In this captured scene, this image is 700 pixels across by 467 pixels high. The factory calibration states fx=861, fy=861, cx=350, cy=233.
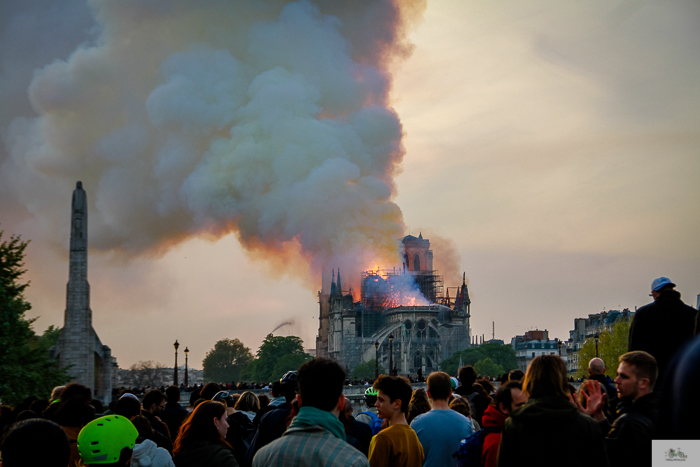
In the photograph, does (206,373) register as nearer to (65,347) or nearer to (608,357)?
(608,357)

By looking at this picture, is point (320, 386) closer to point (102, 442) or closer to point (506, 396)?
point (102, 442)

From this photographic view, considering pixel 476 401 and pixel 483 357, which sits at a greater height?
pixel 483 357

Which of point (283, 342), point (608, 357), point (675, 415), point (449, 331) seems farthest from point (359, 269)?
point (675, 415)

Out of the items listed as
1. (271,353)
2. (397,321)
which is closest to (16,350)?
(397,321)

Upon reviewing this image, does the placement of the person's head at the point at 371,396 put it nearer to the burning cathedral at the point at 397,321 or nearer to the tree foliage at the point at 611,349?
the tree foliage at the point at 611,349

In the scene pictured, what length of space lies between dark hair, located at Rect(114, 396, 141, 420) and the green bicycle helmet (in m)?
3.37

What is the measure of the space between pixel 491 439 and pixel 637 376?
159cm

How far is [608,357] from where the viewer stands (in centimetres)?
7612

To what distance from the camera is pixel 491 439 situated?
7242mm

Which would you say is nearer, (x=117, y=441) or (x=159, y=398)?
(x=117, y=441)

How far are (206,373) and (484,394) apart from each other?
552ft

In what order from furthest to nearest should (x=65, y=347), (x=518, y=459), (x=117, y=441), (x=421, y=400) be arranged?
(x=65, y=347) < (x=421, y=400) < (x=117, y=441) < (x=518, y=459)

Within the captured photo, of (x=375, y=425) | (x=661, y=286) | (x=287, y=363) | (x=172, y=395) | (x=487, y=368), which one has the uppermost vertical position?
(x=661, y=286)

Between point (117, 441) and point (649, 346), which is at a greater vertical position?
point (649, 346)
